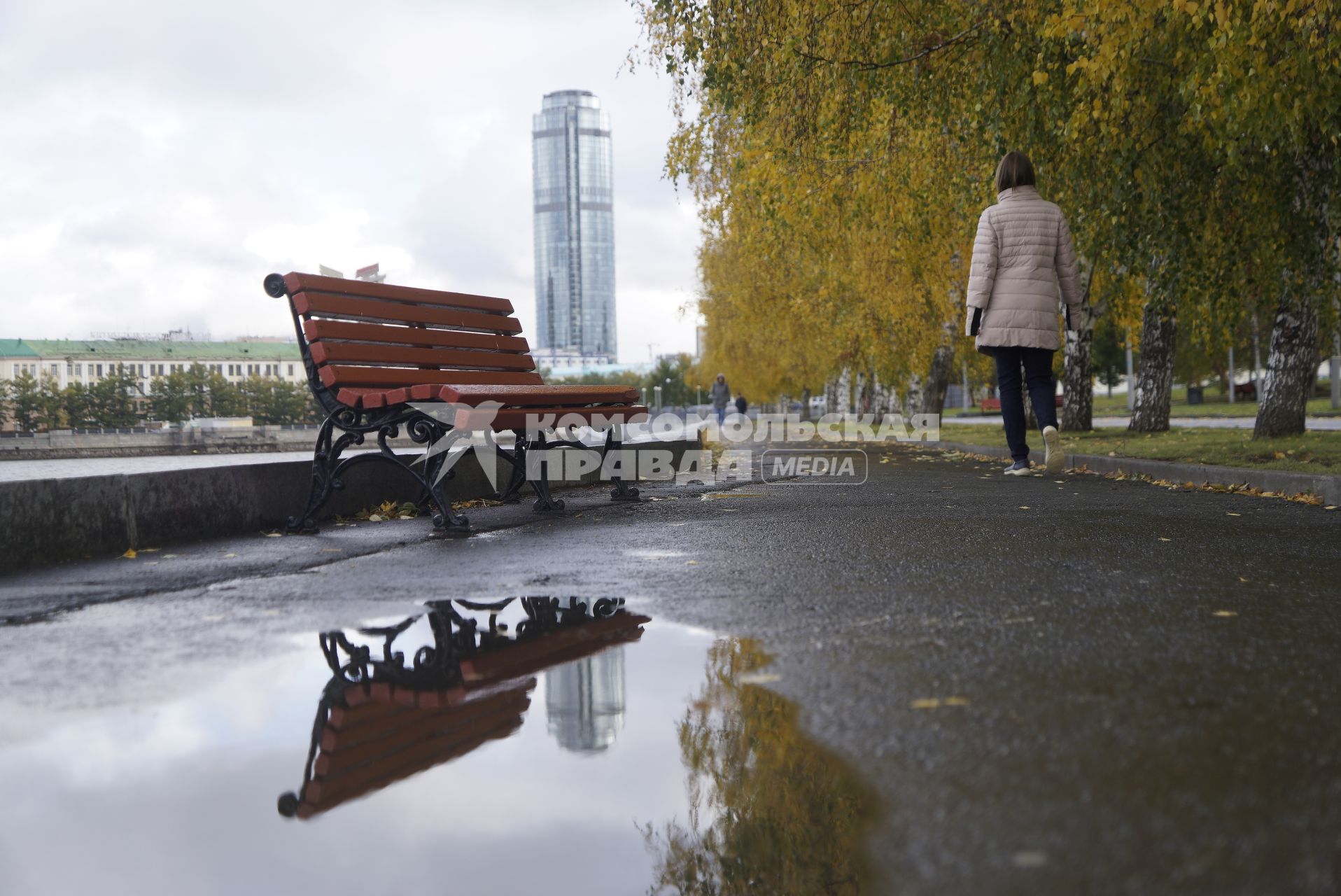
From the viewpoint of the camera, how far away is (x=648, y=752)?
7.88ft

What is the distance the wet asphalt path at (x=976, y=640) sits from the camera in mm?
1833

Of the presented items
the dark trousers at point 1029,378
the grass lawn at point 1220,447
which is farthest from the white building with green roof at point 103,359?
the dark trousers at point 1029,378

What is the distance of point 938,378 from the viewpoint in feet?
96.4

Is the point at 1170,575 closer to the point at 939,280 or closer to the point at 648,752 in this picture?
the point at 648,752

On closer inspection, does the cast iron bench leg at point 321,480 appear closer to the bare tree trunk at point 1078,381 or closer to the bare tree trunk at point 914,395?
the bare tree trunk at point 1078,381

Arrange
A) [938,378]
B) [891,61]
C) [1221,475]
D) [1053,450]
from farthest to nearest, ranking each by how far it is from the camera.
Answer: [938,378] < [891,61] < [1221,475] < [1053,450]

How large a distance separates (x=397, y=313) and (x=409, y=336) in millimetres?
157

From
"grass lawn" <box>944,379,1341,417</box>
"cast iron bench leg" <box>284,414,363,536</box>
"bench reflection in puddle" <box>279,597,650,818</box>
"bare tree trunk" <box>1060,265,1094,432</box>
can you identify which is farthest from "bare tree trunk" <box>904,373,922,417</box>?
"bench reflection in puddle" <box>279,597,650,818</box>

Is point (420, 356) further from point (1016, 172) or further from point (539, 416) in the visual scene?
point (1016, 172)

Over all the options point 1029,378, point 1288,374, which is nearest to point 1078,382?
point 1288,374

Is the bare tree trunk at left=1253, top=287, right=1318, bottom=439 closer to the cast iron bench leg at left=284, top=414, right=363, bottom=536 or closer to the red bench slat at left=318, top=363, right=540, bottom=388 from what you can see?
the red bench slat at left=318, top=363, right=540, bottom=388

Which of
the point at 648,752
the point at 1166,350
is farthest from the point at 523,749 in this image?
the point at 1166,350

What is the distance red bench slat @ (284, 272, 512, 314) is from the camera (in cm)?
615

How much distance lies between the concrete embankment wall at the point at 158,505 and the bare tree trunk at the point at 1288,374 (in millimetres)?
10314
